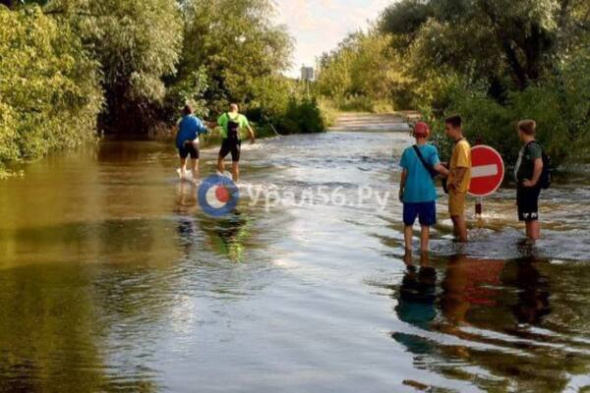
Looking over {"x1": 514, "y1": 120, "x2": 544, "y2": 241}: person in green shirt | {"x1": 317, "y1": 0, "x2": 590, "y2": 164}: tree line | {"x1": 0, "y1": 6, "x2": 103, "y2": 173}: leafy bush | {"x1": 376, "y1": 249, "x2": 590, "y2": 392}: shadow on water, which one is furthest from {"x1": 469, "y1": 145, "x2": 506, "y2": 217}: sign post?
{"x1": 0, "y1": 6, "x2": 103, "y2": 173}: leafy bush

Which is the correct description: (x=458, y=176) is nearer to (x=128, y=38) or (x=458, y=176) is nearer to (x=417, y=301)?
(x=417, y=301)

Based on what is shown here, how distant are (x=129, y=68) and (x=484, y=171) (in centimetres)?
2959

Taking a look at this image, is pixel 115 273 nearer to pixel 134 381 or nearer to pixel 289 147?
pixel 134 381

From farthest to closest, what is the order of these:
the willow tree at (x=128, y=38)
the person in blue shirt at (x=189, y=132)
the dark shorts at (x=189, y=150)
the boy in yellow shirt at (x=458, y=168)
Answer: the willow tree at (x=128, y=38)
the dark shorts at (x=189, y=150)
the person in blue shirt at (x=189, y=132)
the boy in yellow shirt at (x=458, y=168)

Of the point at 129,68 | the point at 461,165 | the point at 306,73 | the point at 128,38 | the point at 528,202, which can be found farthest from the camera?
the point at 306,73

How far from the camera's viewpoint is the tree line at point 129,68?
22.9 meters

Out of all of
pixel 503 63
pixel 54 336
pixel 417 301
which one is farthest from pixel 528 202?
pixel 503 63

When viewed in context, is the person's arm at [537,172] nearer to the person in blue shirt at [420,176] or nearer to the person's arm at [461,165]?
the person's arm at [461,165]

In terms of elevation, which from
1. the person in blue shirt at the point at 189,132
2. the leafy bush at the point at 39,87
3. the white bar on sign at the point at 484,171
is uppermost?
the leafy bush at the point at 39,87

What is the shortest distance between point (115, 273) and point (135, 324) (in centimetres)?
252

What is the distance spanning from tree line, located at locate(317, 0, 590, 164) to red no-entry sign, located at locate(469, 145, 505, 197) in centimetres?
761

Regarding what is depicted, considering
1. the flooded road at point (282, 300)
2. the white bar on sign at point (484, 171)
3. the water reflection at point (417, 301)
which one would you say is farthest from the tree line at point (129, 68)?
the water reflection at point (417, 301)

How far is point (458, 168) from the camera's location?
12.4m

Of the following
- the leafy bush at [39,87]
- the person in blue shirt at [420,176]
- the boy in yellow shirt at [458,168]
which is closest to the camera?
the person in blue shirt at [420,176]
